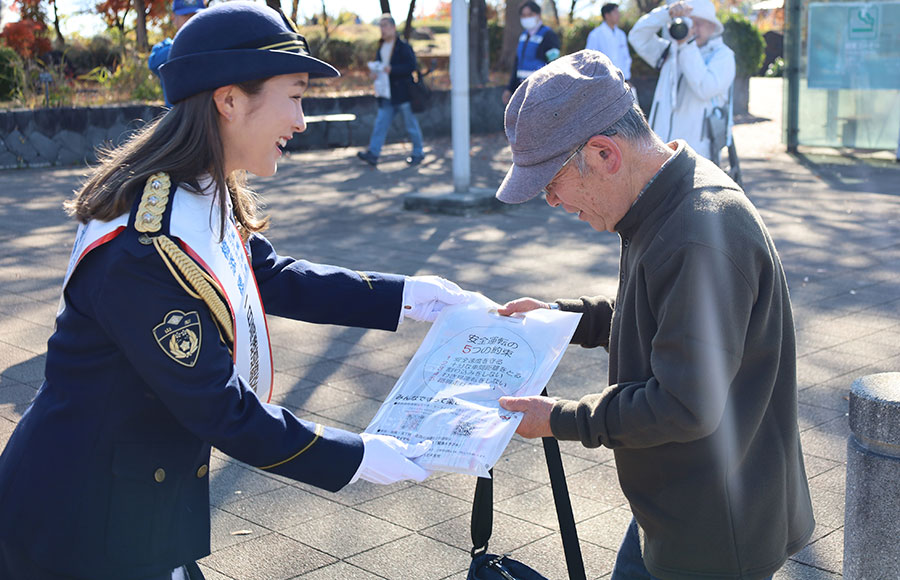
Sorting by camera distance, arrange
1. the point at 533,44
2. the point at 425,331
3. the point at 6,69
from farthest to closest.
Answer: the point at 6,69 → the point at 533,44 → the point at 425,331

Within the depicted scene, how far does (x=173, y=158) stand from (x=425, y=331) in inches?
166

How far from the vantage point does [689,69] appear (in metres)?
8.20

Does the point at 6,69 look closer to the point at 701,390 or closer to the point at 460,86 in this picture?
the point at 460,86

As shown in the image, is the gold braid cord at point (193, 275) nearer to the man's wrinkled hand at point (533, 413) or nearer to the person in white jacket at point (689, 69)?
the man's wrinkled hand at point (533, 413)

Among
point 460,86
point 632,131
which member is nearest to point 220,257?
point 632,131

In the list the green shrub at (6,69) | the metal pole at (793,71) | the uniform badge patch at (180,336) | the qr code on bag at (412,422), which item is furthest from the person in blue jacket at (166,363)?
the green shrub at (6,69)

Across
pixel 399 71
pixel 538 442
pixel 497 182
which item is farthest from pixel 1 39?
pixel 538 442

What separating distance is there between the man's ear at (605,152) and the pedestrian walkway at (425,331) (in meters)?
1.80

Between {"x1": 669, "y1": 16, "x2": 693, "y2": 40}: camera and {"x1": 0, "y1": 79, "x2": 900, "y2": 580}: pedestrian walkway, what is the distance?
6.00ft

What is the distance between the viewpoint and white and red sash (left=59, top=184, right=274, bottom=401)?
2.04 metres

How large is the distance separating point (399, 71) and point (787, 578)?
454 inches

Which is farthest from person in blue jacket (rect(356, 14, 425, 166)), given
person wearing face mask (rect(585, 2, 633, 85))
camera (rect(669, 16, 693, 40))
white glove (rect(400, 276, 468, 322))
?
white glove (rect(400, 276, 468, 322))

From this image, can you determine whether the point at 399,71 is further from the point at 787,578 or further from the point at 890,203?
the point at 787,578

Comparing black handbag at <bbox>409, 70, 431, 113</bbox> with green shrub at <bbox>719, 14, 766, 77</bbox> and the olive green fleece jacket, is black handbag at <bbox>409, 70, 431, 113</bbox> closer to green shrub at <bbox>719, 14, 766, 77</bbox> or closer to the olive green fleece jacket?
green shrub at <bbox>719, 14, 766, 77</bbox>
